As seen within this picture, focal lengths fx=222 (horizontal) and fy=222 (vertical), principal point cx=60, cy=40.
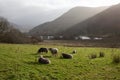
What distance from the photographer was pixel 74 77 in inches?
632

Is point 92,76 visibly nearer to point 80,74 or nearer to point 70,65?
point 80,74

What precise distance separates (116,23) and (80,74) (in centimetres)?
15632

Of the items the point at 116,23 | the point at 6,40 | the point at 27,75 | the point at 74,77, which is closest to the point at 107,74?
the point at 74,77

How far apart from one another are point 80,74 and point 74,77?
1.09 metres

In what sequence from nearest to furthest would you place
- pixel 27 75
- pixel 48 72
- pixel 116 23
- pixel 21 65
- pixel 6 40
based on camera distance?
pixel 27 75 < pixel 48 72 < pixel 21 65 < pixel 6 40 < pixel 116 23

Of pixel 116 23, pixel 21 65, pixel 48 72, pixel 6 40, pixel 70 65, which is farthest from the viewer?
pixel 116 23

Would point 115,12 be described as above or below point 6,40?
above

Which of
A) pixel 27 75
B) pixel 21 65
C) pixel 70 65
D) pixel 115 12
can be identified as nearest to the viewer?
pixel 27 75

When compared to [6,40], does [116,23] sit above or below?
above

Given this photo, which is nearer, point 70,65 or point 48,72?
point 48,72

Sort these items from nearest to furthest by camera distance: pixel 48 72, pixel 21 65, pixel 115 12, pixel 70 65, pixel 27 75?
pixel 27 75, pixel 48 72, pixel 21 65, pixel 70 65, pixel 115 12

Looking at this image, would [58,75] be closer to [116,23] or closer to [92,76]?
[92,76]

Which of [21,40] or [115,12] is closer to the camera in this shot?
[21,40]

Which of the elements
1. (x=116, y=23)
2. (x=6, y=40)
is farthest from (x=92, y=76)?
(x=116, y=23)
